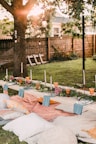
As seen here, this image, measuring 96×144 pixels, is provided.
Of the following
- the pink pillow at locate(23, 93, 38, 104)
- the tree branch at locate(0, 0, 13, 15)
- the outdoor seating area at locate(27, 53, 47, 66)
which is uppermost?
the tree branch at locate(0, 0, 13, 15)

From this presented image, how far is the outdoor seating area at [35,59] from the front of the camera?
14858 mm

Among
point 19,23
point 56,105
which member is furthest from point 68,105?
point 19,23

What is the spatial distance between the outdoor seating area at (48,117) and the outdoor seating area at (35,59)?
8354 mm

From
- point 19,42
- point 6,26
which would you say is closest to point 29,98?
point 19,42

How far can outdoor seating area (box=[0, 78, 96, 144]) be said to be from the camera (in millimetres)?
3979

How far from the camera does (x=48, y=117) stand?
5203 mm

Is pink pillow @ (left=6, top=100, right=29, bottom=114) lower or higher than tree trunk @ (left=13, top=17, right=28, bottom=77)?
lower

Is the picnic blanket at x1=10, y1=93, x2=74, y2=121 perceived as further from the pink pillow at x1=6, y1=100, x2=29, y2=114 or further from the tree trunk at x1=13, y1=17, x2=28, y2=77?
the tree trunk at x1=13, y1=17, x2=28, y2=77

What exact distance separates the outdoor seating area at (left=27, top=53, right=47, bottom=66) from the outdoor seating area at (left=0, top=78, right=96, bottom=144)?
27.4 ft

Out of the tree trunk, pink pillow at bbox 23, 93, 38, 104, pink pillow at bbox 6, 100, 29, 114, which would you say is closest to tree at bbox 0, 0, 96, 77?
the tree trunk

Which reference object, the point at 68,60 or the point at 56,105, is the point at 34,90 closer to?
the point at 56,105

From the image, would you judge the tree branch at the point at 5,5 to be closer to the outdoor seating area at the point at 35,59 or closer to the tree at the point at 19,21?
the tree at the point at 19,21

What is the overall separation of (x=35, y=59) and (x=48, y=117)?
32.8ft

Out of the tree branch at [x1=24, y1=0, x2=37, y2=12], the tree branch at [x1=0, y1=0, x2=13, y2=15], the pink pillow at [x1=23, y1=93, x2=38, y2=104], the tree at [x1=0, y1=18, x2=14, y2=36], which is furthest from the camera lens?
the tree at [x1=0, y1=18, x2=14, y2=36]
